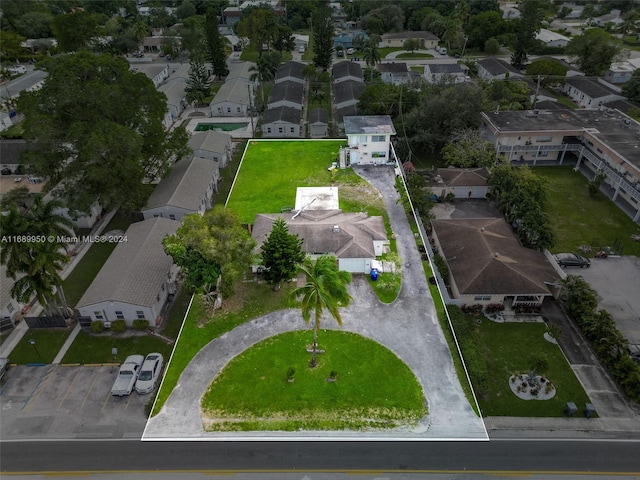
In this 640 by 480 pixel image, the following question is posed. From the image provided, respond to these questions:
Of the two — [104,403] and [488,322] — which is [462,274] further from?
[104,403]

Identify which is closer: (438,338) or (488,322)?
(438,338)

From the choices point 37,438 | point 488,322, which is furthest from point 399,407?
point 37,438

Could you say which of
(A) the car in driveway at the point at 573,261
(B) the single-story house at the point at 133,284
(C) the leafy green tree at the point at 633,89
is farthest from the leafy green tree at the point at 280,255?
(C) the leafy green tree at the point at 633,89

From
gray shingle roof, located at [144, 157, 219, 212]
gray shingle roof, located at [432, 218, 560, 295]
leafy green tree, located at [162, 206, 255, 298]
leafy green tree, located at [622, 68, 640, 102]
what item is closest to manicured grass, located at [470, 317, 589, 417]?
gray shingle roof, located at [432, 218, 560, 295]

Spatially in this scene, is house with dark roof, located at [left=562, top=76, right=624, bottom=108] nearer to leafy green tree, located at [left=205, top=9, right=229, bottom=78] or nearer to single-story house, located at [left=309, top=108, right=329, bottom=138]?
single-story house, located at [left=309, top=108, right=329, bottom=138]

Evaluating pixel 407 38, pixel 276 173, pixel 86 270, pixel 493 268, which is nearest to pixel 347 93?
pixel 276 173
